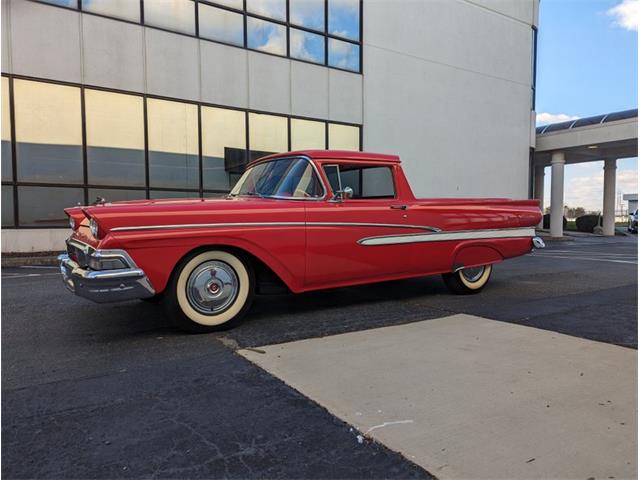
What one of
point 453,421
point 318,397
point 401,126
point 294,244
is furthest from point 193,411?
point 401,126

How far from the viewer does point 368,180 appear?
5.56 m

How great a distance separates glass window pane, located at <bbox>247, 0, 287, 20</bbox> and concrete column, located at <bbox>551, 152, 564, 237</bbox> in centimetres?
1522

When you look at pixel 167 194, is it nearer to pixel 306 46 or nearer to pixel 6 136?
pixel 6 136

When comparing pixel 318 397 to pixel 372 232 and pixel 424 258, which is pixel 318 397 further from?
pixel 424 258

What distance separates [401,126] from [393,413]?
1538 cm

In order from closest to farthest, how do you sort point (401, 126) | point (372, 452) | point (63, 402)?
point (372, 452) < point (63, 402) < point (401, 126)

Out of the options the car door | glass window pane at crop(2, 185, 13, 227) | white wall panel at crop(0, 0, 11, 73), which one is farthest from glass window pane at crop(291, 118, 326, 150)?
the car door

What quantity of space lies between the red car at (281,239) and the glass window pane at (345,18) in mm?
11238

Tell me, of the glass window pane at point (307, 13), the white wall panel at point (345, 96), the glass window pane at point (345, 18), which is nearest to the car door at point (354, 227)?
the white wall panel at point (345, 96)

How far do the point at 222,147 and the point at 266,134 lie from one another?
145cm

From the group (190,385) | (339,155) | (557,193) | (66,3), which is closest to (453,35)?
(557,193)

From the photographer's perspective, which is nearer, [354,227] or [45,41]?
[354,227]

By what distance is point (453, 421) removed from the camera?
8.51 feet

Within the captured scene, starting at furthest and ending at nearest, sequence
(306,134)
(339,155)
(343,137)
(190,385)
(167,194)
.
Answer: (343,137)
(306,134)
(167,194)
(339,155)
(190,385)
